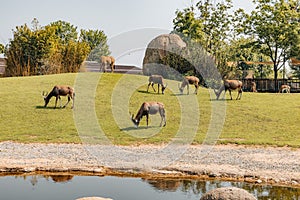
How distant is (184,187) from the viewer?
34.6 ft

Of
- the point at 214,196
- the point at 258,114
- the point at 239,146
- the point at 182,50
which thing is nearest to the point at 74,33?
the point at 182,50

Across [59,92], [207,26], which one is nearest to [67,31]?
[207,26]

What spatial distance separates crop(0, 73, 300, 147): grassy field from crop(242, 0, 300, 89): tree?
11694 millimetres

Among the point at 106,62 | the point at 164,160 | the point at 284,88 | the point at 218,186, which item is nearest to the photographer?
the point at 218,186

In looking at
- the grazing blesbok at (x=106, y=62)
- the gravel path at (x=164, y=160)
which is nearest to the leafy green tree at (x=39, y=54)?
the grazing blesbok at (x=106, y=62)

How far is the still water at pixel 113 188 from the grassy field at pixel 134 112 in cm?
535

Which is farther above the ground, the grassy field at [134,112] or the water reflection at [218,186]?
the grassy field at [134,112]

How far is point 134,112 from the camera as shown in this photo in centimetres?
2167

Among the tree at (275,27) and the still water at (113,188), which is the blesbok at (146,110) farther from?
the tree at (275,27)

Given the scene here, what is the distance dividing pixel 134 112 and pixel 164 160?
27.9 feet

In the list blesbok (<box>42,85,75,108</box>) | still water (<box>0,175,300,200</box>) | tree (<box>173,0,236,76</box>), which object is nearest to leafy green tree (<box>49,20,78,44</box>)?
tree (<box>173,0,236,76</box>)

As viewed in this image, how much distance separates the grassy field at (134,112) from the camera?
17.6 metres

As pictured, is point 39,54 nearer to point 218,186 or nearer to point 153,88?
point 153,88

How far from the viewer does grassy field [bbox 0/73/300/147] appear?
17.6 metres
